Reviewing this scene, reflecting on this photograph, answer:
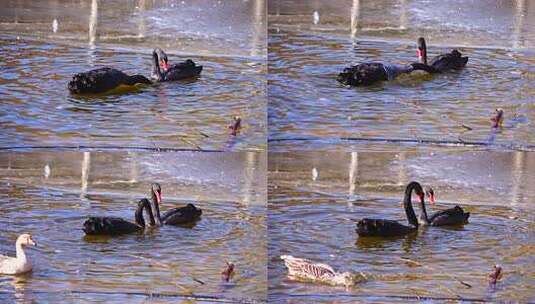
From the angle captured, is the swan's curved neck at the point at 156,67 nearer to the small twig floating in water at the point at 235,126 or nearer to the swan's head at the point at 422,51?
the small twig floating in water at the point at 235,126

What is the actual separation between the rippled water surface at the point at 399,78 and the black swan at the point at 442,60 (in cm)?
3

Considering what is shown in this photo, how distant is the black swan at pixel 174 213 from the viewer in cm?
536

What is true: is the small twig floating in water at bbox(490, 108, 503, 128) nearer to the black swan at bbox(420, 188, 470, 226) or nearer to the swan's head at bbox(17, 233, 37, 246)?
the black swan at bbox(420, 188, 470, 226)

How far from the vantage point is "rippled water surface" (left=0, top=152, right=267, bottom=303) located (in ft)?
17.2

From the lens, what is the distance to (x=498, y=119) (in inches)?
210

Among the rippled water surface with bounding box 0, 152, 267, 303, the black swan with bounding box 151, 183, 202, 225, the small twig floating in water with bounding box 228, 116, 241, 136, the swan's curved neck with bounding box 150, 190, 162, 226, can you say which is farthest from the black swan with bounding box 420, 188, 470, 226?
the swan's curved neck with bounding box 150, 190, 162, 226

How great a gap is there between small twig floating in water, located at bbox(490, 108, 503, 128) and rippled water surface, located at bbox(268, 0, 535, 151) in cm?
2

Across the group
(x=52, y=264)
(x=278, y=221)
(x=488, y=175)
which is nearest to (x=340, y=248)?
(x=278, y=221)

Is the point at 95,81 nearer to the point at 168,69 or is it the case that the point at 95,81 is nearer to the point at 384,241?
the point at 168,69

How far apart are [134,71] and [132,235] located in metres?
0.63

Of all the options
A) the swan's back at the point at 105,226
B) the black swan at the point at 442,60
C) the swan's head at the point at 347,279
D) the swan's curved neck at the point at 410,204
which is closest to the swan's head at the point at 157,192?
the swan's back at the point at 105,226

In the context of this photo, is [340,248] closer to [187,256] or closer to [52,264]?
[187,256]

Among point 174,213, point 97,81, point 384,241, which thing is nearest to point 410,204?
point 384,241

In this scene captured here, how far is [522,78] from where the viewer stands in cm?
542
